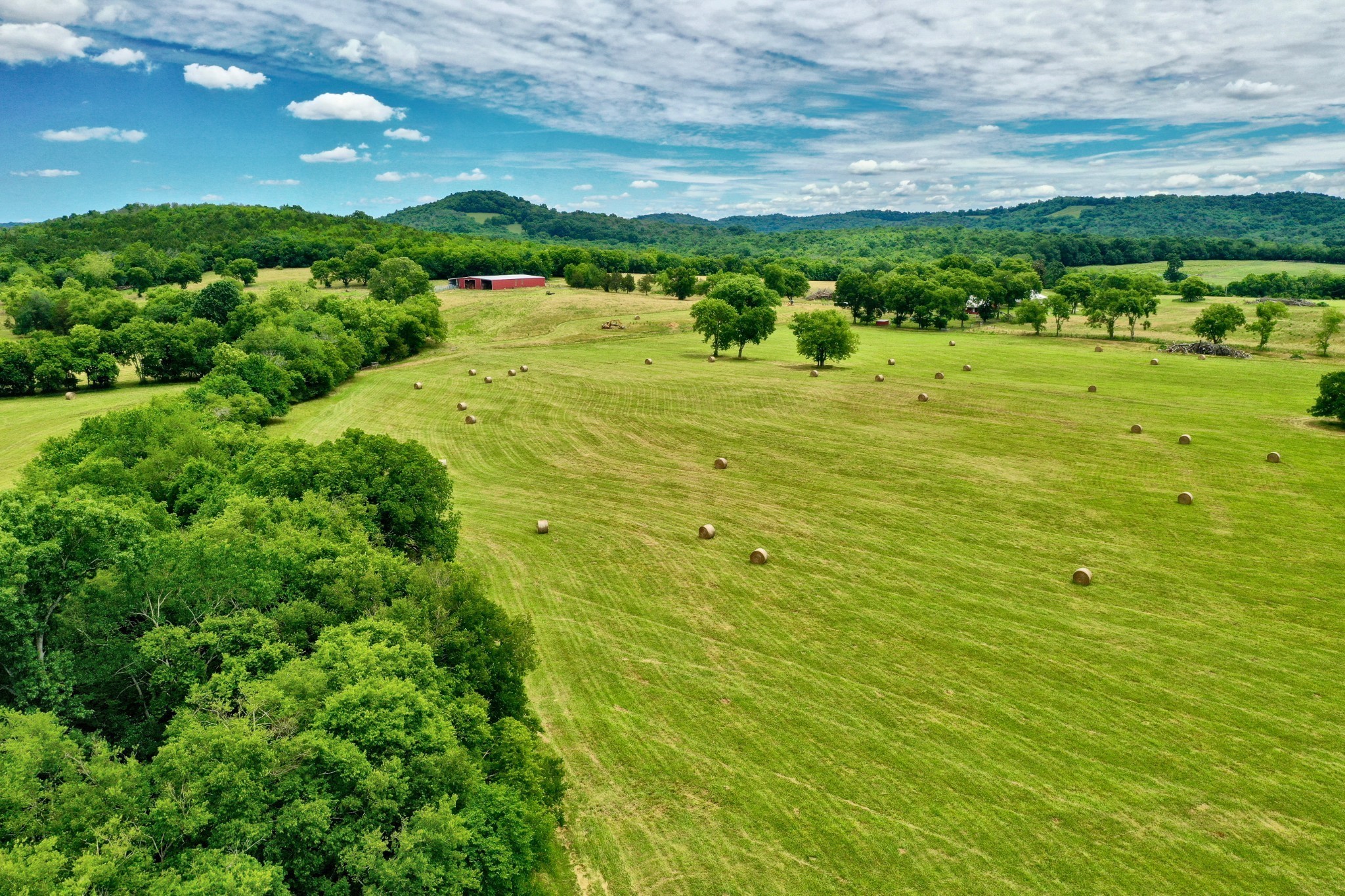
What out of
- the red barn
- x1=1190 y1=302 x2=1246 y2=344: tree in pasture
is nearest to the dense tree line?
x1=1190 y1=302 x2=1246 y2=344: tree in pasture

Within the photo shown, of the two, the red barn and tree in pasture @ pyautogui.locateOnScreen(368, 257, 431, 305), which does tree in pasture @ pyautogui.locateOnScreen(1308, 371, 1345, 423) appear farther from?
the red barn

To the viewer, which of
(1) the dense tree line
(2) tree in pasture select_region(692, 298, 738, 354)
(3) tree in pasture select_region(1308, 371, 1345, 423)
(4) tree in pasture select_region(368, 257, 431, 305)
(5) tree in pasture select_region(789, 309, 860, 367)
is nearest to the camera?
(1) the dense tree line

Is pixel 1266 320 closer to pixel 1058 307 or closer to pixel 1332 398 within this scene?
pixel 1058 307

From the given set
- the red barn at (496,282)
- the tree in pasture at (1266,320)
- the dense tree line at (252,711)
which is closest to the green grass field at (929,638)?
the dense tree line at (252,711)

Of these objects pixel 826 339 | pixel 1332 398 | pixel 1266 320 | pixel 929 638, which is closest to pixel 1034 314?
pixel 1266 320

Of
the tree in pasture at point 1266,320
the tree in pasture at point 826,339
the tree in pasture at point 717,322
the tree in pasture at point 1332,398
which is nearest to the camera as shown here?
the tree in pasture at point 1332,398

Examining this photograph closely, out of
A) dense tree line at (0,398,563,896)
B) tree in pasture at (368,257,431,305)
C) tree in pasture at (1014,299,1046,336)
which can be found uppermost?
tree in pasture at (368,257,431,305)

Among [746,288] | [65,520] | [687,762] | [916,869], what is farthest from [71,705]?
[746,288]

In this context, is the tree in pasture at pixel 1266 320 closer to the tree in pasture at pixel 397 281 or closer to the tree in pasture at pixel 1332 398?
the tree in pasture at pixel 1332 398
